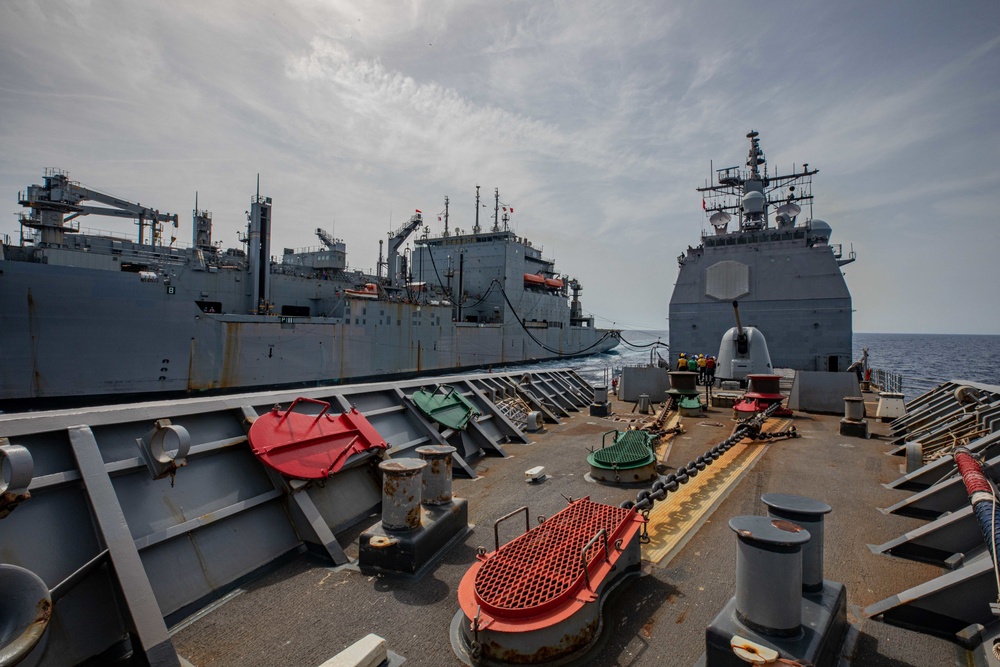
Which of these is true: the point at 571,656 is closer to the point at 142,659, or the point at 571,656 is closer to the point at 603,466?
the point at 142,659

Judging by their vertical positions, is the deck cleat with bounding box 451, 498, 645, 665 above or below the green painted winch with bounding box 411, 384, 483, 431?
below

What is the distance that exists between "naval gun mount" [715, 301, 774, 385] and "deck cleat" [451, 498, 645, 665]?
1159 cm

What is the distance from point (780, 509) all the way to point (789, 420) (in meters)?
9.32

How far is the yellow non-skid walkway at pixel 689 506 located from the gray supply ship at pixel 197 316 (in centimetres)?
2307

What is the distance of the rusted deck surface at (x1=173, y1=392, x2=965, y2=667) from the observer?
2.64m

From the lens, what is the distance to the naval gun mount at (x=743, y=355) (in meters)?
13.3

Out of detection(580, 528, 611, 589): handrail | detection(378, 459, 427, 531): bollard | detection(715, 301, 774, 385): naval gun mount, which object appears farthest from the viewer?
detection(715, 301, 774, 385): naval gun mount

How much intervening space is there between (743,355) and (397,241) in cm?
2860

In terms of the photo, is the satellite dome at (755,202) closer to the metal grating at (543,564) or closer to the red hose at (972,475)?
the red hose at (972,475)

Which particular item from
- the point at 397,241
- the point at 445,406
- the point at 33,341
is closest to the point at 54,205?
the point at 33,341

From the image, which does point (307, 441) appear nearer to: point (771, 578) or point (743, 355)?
point (771, 578)

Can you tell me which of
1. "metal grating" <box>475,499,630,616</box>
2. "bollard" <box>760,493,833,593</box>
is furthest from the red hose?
"metal grating" <box>475,499,630,616</box>

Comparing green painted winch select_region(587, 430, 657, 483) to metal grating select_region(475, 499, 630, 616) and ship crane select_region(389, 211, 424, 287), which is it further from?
ship crane select_region(389, 211, 424, 287)

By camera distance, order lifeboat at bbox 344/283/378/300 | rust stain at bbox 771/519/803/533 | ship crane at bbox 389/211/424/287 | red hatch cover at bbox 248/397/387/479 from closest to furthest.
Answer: rust stain at bbox 771/519/803/533 < red hatch cover at bbox 248/397/387/479 < lifeboat at bbox 344/283/378/300 < ship crane at bbox 389/211/424/287
